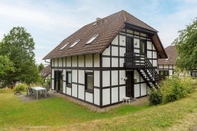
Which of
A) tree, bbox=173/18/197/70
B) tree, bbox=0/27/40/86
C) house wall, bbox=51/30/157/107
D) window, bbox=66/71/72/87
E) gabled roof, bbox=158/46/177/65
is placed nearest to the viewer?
house wall, bbox=51/30/157/107

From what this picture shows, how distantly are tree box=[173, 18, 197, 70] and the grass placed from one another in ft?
17.9

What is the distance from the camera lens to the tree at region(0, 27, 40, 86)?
2228cm

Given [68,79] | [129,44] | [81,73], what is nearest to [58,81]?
[68,79]

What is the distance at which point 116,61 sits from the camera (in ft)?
30.2

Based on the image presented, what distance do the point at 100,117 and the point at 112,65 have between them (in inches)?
137

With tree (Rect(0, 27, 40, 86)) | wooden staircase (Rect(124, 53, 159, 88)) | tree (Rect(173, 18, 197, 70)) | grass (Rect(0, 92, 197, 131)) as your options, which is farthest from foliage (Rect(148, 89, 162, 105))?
tree (Rect(0, 27, 40, 86))

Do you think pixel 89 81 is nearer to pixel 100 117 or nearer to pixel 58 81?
pixel 100 117

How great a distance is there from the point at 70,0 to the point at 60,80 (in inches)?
300

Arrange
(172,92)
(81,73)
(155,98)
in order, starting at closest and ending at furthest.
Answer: (172,92)
(155,98)
(81,73)

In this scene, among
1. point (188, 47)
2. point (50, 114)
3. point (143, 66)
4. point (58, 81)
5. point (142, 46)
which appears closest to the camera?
point (50, 114)

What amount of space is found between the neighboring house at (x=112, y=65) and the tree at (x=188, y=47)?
1.79 metres

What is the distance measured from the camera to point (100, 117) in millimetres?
6891

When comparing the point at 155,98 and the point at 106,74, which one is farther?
the point at 106,74

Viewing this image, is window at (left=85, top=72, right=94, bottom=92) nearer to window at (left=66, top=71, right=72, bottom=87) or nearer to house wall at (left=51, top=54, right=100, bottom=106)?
house wall at (left=51, top=54, right=100, bottom=106)
